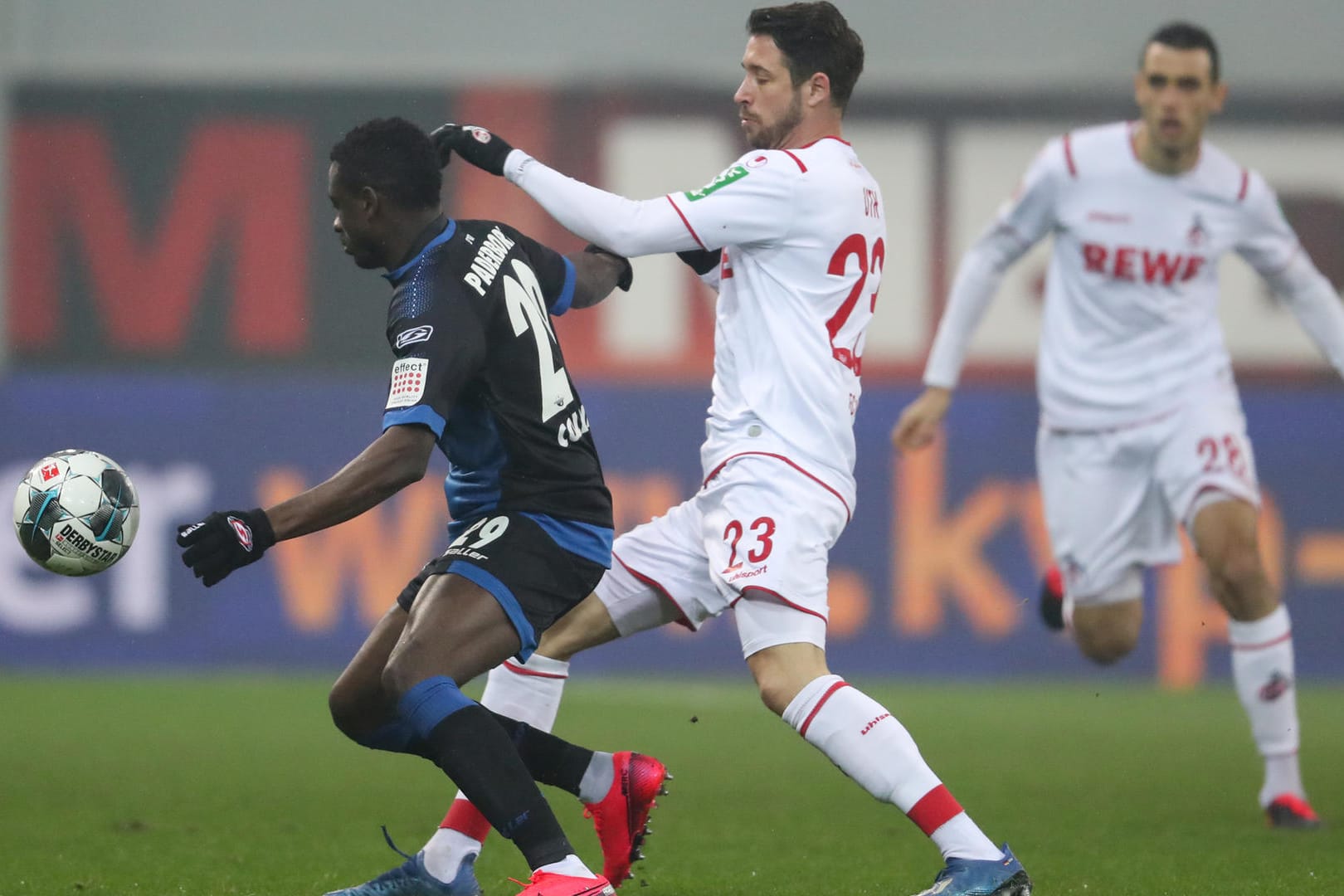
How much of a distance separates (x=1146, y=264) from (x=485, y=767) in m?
3.38

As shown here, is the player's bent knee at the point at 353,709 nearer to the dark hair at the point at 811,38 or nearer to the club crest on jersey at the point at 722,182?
the club crest on jersey at the point at 722,182

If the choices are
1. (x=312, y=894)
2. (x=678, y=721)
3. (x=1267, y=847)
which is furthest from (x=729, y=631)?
(x=312, y=894)

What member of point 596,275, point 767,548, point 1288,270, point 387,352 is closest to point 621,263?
point 596,275

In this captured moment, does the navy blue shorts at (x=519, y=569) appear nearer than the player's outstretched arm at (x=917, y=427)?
Yes

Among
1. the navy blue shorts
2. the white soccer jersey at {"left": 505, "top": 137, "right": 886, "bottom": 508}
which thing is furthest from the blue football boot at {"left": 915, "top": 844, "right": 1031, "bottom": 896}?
the navy blue shorts

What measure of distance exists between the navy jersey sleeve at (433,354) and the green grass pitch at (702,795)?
135 centimetres

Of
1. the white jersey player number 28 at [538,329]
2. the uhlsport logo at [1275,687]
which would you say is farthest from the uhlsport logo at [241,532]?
the uhlsport logo at [1275,687]

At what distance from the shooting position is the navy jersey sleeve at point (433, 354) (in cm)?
411

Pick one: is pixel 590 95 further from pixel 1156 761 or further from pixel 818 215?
pixel 818 215

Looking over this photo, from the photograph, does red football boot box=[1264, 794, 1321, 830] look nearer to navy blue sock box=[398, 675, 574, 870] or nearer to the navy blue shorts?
the navy blue shorts

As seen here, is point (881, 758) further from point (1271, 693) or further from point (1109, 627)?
point (1109, 627)

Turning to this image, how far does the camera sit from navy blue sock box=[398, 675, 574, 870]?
4035 millimetres

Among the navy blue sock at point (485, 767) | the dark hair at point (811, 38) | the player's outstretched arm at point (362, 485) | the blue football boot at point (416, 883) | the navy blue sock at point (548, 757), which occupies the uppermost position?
the dark hair at point (811, 38)

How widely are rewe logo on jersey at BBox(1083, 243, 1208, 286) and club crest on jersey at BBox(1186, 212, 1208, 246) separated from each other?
2.0 inches
